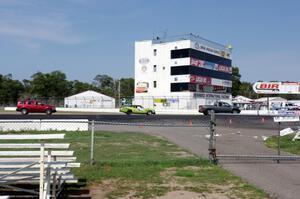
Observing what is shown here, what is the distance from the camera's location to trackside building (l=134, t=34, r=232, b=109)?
81938 mm

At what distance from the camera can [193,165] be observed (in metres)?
11.4

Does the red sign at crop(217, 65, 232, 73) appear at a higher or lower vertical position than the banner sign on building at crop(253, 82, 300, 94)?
higher

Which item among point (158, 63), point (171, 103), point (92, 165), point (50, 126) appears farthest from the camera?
point (158, 63)

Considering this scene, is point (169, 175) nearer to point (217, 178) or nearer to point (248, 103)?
point (217, 178)

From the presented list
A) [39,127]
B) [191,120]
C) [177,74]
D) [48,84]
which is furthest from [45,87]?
[39,127]

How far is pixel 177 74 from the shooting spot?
275ft

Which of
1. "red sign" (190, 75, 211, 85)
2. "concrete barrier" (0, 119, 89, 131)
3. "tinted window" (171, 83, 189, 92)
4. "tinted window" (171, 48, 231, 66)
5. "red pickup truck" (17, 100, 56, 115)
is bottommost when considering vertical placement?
Result: "concrete barrier" (0, 119, 89, 131)

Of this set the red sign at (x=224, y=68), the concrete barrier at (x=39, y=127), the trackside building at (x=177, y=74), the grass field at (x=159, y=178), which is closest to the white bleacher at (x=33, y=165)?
the grass field at (x=159, y=178)

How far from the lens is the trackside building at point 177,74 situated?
269 ft

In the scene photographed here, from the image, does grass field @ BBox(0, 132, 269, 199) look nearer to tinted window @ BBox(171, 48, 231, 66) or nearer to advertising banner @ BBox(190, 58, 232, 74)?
tinted window @ BBox(171, 48, 231, 66)

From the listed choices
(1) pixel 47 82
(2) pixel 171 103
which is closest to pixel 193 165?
(2) pixel 171 103

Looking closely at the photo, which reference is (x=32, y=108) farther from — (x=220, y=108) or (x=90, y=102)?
(x=90, y=102)

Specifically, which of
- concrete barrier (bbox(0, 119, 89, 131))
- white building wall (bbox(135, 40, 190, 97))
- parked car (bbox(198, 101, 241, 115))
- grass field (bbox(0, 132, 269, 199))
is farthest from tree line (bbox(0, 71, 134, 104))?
grass field (bbox(0, 132, 269, 199))

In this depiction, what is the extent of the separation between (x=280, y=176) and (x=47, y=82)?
337 ft
